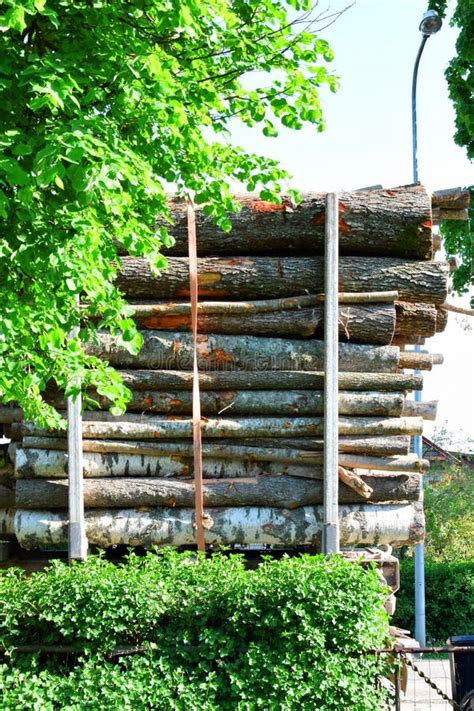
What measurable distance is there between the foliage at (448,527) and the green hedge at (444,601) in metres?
3.16

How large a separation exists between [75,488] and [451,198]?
466cm

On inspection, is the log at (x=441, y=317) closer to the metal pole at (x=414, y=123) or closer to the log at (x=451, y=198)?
the log at (x=451, y=198)

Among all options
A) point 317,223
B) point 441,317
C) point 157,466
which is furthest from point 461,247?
point 157,466

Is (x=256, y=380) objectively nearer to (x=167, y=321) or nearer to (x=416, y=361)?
(x=167, y=321)

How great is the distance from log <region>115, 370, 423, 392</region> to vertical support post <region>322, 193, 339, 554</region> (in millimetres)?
294

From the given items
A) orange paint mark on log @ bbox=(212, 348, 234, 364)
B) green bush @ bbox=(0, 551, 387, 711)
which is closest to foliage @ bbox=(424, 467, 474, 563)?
orange paint mark on log @ bbox=(212, 348, 234, 364)

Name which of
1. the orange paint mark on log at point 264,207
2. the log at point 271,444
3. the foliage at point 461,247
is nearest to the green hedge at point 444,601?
the foliage at point 461,247

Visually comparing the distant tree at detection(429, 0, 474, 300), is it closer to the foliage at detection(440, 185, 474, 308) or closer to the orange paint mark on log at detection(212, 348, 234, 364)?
the foliage at detection(440, 185, 474, 308)

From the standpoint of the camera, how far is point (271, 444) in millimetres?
7949

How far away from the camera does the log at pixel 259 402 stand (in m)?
7.91

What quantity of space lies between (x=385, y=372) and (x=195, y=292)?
196 cm

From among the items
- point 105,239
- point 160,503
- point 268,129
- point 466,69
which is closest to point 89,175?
point 105,239

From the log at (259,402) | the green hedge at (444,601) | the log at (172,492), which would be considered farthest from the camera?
the green hedge at (444,601)

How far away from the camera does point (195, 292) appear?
7.88m
